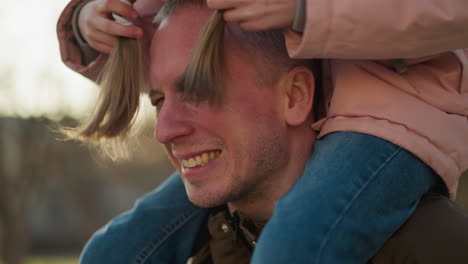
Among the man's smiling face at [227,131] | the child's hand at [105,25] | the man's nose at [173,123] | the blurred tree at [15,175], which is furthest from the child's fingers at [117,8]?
the blurred tree at [15,175]

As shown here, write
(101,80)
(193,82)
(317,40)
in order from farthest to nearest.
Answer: (101,80) → (193,82) → (317,40)

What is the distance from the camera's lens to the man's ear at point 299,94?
240 cm

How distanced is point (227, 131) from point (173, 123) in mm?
196

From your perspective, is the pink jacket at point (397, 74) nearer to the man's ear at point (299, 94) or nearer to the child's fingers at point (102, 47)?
the man's ear at point (299, 94)

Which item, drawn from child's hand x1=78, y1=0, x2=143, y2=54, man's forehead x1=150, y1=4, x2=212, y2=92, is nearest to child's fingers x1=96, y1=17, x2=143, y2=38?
child's hand x1=78, y1=0, x2=143, y2=54

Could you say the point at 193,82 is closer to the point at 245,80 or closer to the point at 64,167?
the point at 245,80

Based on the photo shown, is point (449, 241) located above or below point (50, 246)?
above

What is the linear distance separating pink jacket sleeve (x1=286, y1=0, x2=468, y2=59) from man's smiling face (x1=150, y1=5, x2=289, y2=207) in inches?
17.7

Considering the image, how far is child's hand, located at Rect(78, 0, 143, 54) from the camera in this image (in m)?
2.46

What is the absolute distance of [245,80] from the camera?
2.36m

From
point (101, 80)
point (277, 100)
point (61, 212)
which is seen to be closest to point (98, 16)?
point (101, 80)

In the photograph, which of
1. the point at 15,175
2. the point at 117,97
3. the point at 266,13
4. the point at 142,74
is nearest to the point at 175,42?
the point at 142,74

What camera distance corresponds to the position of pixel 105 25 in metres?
2.46

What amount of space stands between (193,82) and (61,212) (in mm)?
16894
